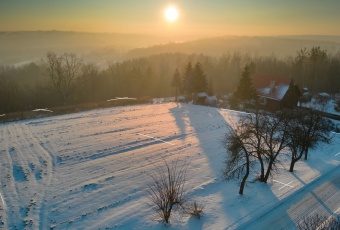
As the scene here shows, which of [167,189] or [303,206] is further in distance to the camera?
[303,206]

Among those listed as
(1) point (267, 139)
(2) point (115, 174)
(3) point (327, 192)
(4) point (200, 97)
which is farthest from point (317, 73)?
(2) point (115, 174)

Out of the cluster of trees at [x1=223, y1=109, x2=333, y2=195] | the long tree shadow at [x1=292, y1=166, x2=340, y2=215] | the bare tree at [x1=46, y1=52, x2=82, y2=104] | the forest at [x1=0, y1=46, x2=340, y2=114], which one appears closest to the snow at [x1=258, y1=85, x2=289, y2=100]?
the forest at [x1=0, y1=46, x2=340, y2=114]

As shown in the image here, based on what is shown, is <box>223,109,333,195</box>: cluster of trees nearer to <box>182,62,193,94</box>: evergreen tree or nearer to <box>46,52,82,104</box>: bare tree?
<box>182,62,193,94</box>: evergreen tree

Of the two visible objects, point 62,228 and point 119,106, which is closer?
point 62,228

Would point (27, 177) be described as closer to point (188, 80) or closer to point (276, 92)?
point (188, 80)

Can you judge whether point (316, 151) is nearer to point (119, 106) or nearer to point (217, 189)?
point (217, 189)

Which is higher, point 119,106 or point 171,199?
point 171,199

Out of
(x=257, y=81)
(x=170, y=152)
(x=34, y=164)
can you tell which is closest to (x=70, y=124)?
(x=34, y=164)
